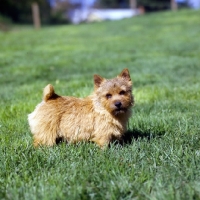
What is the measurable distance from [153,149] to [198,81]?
5102 mm

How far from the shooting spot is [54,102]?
4.68m

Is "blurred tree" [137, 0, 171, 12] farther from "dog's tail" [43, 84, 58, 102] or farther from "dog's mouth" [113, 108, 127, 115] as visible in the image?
"dog's mouth" [113, 108, 127, 115]

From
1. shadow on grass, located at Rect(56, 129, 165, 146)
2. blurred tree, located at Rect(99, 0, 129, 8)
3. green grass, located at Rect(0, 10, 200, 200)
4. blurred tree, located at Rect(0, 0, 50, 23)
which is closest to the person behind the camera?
green grass, located at Rect(0, 10, 200, 200)

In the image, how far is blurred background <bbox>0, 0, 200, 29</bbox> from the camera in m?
57.3

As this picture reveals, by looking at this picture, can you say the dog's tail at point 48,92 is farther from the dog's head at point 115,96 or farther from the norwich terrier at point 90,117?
the dog's head at point 115,96

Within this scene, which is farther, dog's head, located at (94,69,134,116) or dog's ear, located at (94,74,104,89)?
dog's ear, located at (94,74,104,89)

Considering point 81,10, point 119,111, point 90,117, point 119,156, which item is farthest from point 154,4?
point 119,156

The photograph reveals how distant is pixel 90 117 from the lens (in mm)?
4531

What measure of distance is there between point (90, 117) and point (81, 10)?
255 ft

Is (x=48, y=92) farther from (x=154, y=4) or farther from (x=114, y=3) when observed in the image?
(x=114, y=3)

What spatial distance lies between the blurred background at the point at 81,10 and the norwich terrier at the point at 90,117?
47.3 meters

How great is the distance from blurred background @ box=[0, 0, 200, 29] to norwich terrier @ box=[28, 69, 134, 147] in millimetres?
47277

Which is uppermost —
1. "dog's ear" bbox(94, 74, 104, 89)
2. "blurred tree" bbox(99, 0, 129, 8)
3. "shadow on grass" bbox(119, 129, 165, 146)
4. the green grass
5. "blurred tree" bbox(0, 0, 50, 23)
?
"blurred tree" bbox(99, 0, 129, 8)

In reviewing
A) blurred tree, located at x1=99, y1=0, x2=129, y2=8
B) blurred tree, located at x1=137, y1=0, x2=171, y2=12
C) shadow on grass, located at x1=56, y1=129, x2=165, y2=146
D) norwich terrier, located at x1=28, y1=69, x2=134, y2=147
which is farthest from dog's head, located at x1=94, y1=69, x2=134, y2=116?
blurred tree, located at x1=99, y1=0, x2=129, y2=8
